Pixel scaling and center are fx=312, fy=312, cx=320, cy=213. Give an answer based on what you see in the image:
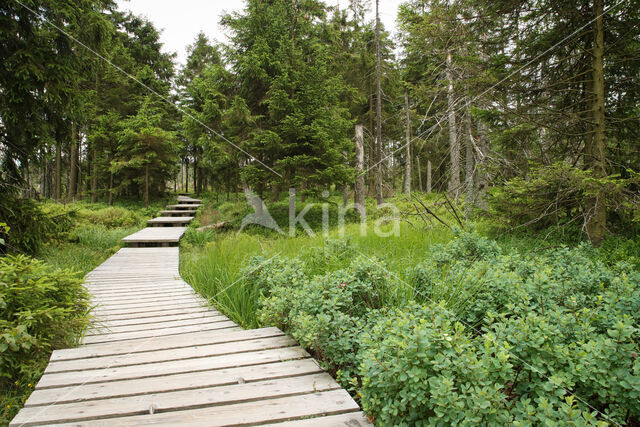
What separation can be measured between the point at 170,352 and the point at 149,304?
1687 mm

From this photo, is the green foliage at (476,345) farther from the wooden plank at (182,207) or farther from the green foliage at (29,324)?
the wooden plank at (182,207)

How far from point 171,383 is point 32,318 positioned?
1213 millimetres

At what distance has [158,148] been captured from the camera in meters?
15.9

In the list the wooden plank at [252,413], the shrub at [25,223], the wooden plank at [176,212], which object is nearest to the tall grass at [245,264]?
the wooden plank at [252,413]

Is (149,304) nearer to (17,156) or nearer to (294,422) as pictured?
(294,422)

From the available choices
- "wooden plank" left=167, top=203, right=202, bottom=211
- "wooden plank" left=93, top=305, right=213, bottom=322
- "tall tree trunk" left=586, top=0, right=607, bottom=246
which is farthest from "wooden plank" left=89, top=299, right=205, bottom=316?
"wooden plank" left=167, top=203, right=202, bottom=211

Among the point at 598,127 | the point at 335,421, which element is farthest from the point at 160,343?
the point at 598,127

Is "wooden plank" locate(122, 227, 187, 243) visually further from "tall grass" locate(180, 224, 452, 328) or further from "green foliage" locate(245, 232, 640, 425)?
"green foliage" locate(245, 232, 640, 425)

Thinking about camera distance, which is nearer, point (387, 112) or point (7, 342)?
point (7, 342)

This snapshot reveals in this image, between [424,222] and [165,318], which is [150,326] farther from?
[424,222]

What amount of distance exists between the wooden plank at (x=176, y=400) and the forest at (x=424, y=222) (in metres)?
0.29

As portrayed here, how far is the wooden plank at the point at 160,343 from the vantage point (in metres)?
2.34

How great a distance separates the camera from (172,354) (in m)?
2.32

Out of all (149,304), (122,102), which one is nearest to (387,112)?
(122,102)
